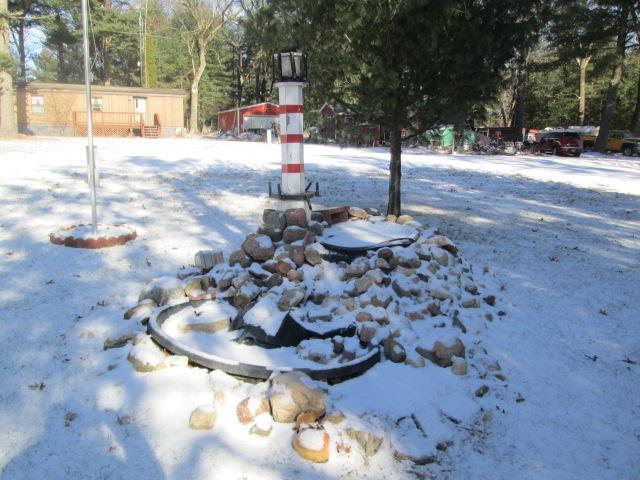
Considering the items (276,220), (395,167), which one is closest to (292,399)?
(276,220)

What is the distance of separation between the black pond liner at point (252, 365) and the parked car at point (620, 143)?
33.5 meters

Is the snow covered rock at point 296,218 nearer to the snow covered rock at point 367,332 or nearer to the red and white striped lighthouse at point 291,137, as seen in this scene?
the red and white striped lighthouse at point 291,137

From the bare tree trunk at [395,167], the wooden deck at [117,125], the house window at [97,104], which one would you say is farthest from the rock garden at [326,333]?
the house window at [97,104]

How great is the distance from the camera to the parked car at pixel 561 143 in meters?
28.3

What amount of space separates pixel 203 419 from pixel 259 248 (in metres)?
2.06

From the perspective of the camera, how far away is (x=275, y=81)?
5805 mm

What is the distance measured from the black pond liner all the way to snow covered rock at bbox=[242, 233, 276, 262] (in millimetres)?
1233

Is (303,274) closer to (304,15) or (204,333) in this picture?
(204,333)

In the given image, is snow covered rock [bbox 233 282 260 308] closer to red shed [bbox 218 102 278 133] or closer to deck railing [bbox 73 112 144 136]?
deck railing [bbox 73 112 144 136]

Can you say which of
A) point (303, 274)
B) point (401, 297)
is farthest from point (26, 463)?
point (401, 297)

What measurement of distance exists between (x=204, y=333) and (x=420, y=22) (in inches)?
190

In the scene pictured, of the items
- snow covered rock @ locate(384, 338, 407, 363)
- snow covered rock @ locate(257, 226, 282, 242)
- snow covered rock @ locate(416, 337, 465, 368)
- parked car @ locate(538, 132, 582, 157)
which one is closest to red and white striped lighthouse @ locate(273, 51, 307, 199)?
snow covered rock @ locate(257, 226, 282, 242)

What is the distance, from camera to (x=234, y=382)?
3248 millimetres

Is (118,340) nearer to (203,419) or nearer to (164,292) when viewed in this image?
(164,292)
